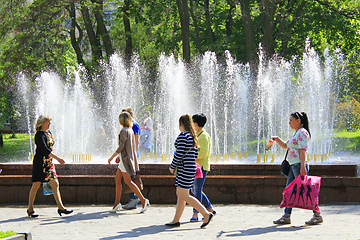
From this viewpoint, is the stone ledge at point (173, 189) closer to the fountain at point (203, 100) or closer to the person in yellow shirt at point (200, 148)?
the person in yellow shirt at point (200, 148)

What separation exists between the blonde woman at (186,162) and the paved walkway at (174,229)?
0.35m

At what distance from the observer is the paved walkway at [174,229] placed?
607 cm

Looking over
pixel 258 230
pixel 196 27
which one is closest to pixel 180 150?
pixel 258 230

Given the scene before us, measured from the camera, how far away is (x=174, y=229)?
254 inches

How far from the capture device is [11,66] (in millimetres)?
22625

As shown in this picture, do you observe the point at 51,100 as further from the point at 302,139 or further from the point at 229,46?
the point at 302,139

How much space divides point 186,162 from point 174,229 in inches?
33.8

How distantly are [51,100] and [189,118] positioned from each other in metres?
18.8

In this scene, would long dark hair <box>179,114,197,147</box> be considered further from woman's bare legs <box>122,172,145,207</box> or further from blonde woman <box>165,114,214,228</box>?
woman's bare legs <box>122,172,145,207</box>

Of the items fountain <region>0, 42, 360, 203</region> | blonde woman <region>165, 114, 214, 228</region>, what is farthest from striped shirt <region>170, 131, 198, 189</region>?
fountain <region>0, 42, 360, 203</region>

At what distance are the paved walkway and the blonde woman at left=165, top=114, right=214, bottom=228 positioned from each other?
0.35 m

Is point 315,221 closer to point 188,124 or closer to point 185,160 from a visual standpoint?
point 185,160

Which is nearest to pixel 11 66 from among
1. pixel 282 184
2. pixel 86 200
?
pixel 86 200

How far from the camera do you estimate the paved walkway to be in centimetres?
607
